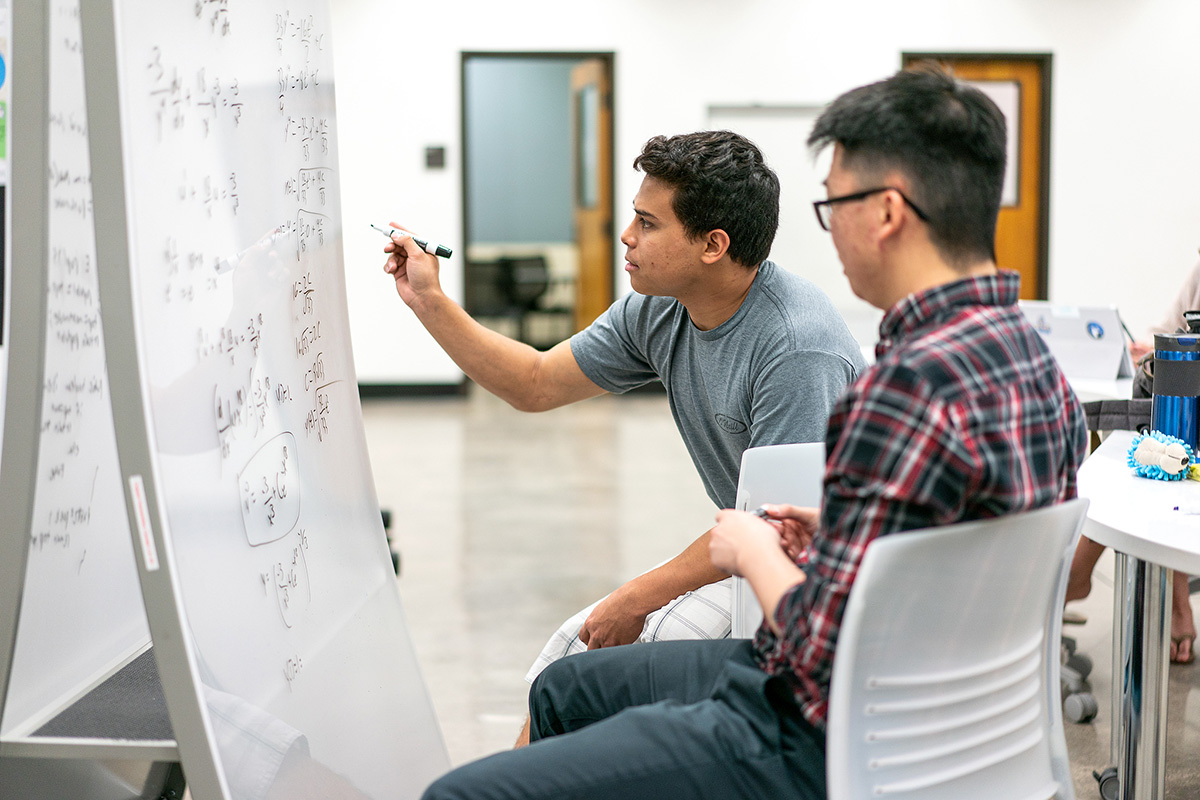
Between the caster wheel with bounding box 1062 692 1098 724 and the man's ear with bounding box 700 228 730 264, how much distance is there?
138 centimetres

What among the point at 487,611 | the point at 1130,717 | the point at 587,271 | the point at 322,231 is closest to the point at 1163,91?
the point at 587,271

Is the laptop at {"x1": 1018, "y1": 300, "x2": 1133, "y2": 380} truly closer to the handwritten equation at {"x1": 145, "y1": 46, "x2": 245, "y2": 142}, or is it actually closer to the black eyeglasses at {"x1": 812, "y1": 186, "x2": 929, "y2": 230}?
the black eyeglasses at {"x1": 812, "y1": 186, "x2": 929, "y2": 230}

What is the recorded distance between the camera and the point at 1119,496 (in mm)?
1627

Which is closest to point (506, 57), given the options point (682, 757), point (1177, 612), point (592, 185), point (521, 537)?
point (592, 185)

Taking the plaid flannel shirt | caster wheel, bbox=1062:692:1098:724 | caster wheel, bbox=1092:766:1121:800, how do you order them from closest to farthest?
the plaid flannel shirt < caster wheel, bbox=1092:766:1121:800 < caster wheel, bbox=1062:692:1098:724

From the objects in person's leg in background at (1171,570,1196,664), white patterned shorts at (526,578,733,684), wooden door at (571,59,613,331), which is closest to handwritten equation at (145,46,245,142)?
white patterned shorts at (526,578,733,684)

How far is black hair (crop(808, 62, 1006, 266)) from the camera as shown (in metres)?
0.99

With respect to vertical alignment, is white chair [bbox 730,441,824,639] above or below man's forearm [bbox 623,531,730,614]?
above

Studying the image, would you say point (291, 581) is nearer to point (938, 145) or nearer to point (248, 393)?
point (248, 393)

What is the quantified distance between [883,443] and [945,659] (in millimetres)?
238

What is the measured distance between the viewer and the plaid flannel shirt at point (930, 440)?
903mm

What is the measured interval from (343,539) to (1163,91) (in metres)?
7.13

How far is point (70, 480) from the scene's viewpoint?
125cm

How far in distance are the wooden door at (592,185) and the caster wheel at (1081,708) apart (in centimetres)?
544
